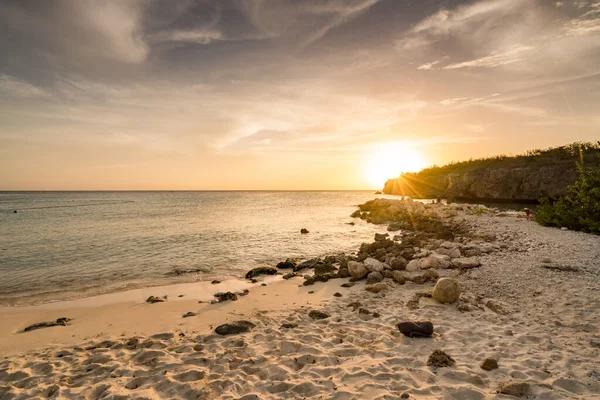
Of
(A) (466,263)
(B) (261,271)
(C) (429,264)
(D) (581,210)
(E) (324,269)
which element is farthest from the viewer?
(D) (581,210)

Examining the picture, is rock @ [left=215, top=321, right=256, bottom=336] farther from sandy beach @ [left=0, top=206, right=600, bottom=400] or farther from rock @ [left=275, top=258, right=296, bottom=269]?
rock @ [left=275, top=258, right=296, bottom=269]

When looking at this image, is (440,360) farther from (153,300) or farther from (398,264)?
(153,300)

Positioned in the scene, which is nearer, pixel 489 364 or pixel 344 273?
pixel 489 364

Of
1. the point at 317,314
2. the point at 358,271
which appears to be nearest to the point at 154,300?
the point at 317,314

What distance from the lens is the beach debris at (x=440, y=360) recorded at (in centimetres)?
493

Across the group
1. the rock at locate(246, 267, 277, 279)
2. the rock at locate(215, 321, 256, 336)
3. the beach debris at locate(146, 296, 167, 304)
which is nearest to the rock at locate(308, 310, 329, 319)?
the rock at locate(215, 321, 256, 336)

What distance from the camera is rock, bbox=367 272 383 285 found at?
1002 cm

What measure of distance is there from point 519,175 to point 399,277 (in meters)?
37.4

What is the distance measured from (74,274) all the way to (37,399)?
1066 cm

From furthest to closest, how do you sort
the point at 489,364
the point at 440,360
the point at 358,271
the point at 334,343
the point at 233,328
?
the point at 358,271
the point at 233,328
the point at 334,343
the point at 440,360
the point at 489,364

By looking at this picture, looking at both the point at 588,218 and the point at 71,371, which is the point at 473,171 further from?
the point at 71,371

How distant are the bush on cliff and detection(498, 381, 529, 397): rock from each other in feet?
40.5

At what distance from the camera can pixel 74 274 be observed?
13.2 metres

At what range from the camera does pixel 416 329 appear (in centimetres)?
604
